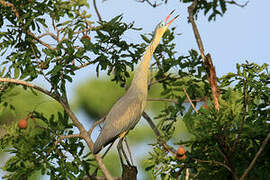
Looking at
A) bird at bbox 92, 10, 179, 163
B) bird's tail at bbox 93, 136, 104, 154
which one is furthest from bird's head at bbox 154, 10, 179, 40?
bird's tail at bbox 93, 136, 104, 154

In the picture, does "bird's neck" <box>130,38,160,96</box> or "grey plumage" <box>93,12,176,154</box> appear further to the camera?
Answer: "bird's neck" <box>130,38,160,96</box>

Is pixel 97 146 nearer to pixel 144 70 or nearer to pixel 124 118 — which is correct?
pixel 124 118

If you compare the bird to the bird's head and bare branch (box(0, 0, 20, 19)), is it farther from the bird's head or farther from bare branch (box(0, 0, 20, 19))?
bare branch (box(0, 0, 20, 19))

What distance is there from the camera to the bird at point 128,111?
11.2 feet

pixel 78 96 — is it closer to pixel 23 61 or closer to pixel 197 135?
pixel 23 61

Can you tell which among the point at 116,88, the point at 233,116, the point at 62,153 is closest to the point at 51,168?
the point at 62,153

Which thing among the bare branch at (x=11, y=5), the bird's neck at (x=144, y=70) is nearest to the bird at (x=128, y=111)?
the bird's neck at (x=144, y=70)

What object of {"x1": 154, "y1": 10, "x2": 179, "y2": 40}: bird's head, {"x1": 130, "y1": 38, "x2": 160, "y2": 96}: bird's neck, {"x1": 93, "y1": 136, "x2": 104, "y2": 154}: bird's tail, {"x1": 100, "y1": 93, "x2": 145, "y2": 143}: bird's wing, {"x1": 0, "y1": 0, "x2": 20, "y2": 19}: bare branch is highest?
{"x1": 0, "y1": 0, "x2": 20, "y2": 19}: bare branch

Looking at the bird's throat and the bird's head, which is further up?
the bird's head

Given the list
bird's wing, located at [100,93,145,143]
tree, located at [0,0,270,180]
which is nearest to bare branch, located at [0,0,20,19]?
tree, located at [0,0,270,180]

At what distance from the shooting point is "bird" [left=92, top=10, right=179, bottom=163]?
342 centimetres

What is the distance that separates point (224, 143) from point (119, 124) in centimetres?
145

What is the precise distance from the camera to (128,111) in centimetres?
344

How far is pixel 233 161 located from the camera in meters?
2.18
